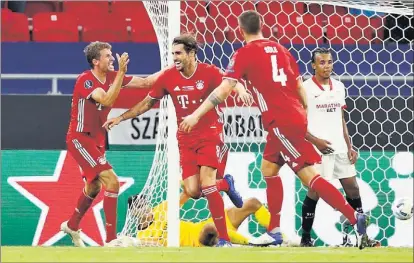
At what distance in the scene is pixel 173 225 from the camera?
8797 mm

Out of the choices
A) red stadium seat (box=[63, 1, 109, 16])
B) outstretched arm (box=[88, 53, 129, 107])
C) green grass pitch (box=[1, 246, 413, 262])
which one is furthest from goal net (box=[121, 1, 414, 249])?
red stadium seat (box=[63, 1, 109, 16])

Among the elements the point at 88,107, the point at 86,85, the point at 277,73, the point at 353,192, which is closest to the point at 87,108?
the point at 88,107

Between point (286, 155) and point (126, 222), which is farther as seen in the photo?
point (126, 222)

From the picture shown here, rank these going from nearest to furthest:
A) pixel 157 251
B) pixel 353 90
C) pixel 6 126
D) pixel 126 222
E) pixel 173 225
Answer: pixel 157 251 < pixel 173 225 < pixel 126 222 < pixel 6 126 < pixel 353 90

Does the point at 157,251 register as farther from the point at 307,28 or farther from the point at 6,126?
the point at 307,28

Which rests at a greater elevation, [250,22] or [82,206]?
[250,22]

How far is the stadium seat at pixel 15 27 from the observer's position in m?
12.3

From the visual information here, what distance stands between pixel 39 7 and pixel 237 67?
557cm

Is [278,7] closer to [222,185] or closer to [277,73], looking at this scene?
[222,185]

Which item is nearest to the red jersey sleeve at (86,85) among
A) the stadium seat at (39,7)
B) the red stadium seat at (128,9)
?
the red stadium seat at (128,9)

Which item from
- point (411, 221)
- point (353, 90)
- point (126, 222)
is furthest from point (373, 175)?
point (126, 222)

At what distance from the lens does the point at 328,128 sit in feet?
→ 29.3

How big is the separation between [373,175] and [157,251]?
3308mm

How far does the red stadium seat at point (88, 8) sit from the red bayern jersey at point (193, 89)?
4263 millimetres
